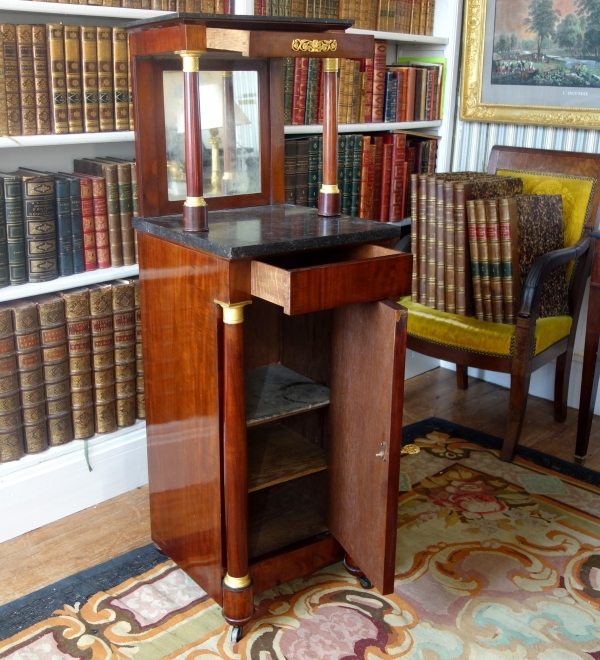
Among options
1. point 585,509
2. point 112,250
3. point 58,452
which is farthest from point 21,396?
point 585,509

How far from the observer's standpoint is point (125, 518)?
226 centimetres

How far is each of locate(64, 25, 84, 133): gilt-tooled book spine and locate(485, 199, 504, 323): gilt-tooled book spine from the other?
50.2 inches

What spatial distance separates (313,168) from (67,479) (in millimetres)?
1292

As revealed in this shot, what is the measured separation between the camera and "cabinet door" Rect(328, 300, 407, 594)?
1.59m

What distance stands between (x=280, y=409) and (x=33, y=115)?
101 cm

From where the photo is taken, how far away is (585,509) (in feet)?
7.61

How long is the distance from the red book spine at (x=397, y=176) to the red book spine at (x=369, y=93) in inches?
5.0

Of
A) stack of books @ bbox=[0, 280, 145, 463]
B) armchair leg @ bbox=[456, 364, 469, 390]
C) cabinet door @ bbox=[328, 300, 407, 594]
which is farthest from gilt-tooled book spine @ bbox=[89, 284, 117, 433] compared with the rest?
armchair leg @ bbox=[456, 364, 469, 390]

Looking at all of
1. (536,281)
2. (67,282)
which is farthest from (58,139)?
(536,281)

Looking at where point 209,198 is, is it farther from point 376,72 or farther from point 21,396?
point 376,72

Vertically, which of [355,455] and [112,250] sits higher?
[112,250]

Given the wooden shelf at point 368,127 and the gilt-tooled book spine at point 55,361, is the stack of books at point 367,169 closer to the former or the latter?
the wooden shelf at point 368,127

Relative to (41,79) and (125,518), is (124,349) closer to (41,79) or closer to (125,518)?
(125,518)

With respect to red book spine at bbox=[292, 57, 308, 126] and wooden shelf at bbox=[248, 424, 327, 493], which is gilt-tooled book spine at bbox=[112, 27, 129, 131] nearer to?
red book spine at bbox=[292, 57, 308, 126]
